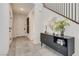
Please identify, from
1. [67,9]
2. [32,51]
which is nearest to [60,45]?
[32,51]

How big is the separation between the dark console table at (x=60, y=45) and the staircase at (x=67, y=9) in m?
0.46

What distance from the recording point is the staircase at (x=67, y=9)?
238 cm

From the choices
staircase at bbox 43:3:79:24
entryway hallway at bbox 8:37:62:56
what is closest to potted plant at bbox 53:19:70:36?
staircase at bbox 43:3:79:24

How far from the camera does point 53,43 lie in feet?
9.34

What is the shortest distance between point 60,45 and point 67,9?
2.87 feet

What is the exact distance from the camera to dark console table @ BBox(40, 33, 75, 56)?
240 centimetres

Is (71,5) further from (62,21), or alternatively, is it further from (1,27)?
(1,27)

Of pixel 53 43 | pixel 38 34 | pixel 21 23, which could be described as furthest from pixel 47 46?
pixel 21 23

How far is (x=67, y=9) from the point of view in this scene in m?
2.54

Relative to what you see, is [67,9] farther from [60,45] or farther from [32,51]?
[32,51]

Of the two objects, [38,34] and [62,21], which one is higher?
[62,21]

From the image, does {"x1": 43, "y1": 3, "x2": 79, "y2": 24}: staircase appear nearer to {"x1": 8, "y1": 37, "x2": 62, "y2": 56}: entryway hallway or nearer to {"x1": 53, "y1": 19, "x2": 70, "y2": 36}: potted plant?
{"x1": 53, "y1": 19, "x2": 70, "y2": 36}: potted plant

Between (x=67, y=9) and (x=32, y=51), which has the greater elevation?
(x=67, y=9)

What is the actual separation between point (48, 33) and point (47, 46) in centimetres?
37
